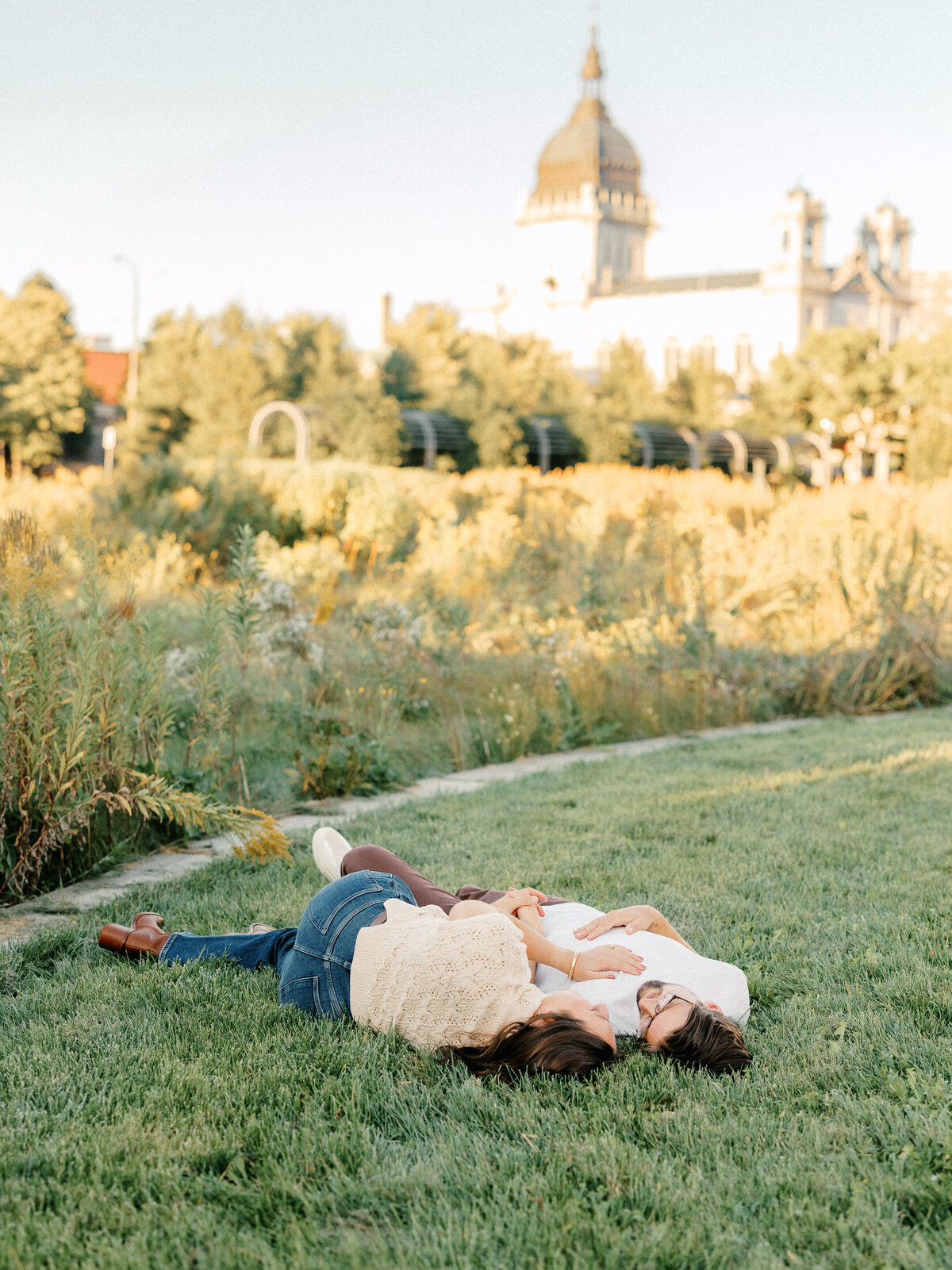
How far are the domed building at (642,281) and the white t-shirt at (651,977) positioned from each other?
76208 millimetres

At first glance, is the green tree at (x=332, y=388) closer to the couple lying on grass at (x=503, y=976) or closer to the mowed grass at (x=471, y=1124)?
the mowed grass at (x=471, y=1124)

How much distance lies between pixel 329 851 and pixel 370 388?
2603cm

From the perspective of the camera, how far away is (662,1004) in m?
2.53

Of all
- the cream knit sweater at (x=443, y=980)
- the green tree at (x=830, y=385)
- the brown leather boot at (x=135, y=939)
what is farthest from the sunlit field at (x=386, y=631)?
the green tree at (x=830, y=385)

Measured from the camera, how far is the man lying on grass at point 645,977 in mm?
2443

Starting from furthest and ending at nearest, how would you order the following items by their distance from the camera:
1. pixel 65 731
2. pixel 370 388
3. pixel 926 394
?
pixel 926 394, pixel 370 388, pixel 65 731

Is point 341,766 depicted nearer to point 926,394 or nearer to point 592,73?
point 926,394

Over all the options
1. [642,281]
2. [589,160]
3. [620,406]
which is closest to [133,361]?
[620,406]

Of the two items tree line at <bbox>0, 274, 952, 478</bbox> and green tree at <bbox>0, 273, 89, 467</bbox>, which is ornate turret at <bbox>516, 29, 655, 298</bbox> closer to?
tree line at <bbox>0, 274, 952, 478</bbox>

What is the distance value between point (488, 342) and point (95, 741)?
3129 cm

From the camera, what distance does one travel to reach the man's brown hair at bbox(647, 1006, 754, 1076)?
7.95 feet

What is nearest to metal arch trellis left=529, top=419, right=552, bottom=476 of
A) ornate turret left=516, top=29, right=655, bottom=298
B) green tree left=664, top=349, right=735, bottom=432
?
green tree left=664, top=349, right=735, bottom=432

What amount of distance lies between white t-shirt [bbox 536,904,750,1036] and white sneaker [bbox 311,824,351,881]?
690 mm

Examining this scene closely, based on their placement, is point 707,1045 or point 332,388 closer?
point 707,1045
